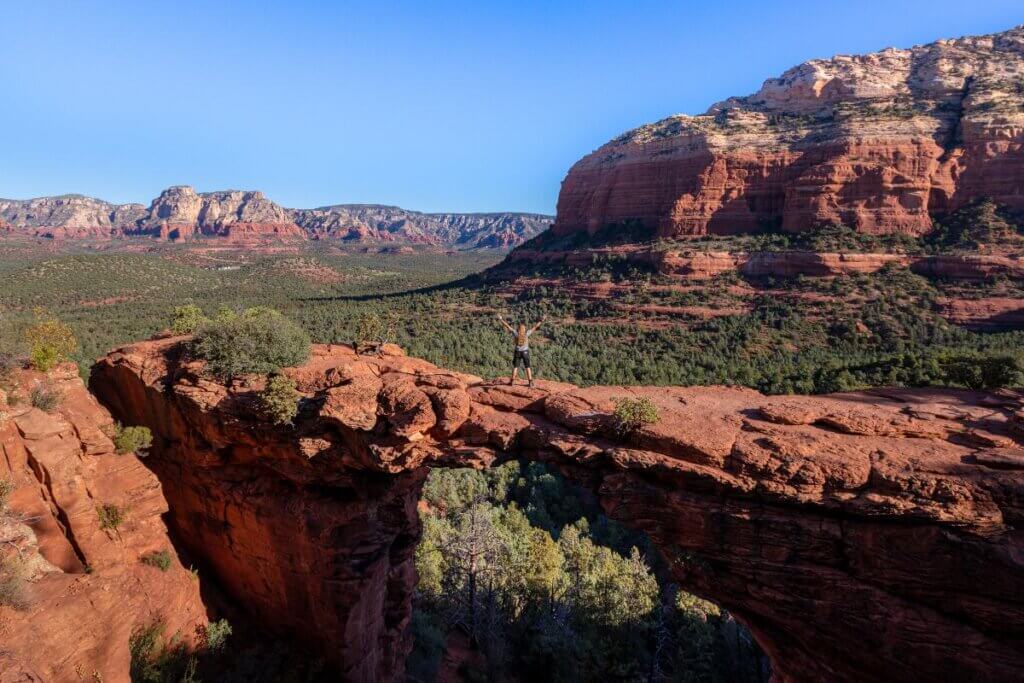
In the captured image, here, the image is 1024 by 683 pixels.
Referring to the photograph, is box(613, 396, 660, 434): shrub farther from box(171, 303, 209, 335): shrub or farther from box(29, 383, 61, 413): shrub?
box(171, 303, 209, 335): shrub

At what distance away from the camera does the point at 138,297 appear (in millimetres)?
80312

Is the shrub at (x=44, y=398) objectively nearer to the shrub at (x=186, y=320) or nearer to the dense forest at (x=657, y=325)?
the dense forest at (x=657, y=325)

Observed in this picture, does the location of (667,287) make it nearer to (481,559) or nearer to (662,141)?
(662,141)

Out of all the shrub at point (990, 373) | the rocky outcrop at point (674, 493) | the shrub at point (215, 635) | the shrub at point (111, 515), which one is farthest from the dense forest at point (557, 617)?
the shrub at point (990, 373)

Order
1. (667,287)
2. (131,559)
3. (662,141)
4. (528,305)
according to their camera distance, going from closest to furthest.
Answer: (131,559), (667,287), (528,305), (662,141)

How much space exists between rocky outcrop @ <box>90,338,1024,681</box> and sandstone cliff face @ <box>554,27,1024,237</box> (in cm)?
5951

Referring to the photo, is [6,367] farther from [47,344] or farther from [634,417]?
[634,417]

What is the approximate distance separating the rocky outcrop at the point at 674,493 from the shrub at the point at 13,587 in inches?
181

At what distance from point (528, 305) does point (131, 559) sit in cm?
5394

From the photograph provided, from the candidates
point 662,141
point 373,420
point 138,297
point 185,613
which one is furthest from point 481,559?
point 138,297

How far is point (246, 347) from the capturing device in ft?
40.7

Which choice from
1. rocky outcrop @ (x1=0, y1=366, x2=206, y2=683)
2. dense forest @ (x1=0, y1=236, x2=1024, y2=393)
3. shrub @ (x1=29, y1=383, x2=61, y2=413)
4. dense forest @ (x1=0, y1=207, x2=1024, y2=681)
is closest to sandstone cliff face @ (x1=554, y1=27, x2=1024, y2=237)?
dense forest @ (x1=0, y1=207, x2=1024, y2=681)

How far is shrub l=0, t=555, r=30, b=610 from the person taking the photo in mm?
7336

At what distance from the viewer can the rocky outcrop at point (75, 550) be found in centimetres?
750
